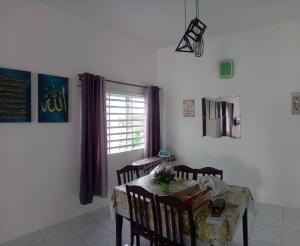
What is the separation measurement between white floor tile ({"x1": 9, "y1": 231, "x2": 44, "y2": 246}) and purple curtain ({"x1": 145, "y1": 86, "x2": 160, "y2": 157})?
2037 mm

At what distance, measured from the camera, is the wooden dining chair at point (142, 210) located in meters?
1.77

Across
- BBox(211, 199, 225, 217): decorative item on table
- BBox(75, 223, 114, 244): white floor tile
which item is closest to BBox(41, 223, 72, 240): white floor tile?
BBox(75, 223, 114, 244): white floor tile

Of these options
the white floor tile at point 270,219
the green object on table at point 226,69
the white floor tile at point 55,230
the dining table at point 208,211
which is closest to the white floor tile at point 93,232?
the white floor tile at point 55,230

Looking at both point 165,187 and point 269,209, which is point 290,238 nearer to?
point 269,209

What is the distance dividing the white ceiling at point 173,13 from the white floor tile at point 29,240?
272 centimetres

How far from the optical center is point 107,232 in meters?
2.72

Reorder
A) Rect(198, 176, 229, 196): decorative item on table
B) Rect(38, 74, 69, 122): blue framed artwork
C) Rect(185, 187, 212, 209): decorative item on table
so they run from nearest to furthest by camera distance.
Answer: Rect(185, 187, 212, 209): decorative item on table
Rect(198, 176, 229, 196): decorative item on table
Rect(38, 74, 69, 122): blue framed artwork

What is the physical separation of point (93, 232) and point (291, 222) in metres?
2.48

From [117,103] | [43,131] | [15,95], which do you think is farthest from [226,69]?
[15,95]

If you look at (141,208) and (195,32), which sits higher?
(195,32)

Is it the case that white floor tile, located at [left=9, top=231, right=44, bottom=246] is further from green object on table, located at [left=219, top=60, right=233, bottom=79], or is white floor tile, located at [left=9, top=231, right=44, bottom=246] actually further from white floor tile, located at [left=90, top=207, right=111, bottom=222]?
green object on table, located at [left=219, top=60, right=233, bottom=79]

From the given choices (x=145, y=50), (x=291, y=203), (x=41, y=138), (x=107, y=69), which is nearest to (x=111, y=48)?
(x=107, y=69)

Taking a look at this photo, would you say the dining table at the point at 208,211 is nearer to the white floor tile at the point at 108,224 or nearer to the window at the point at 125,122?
the white floor tile at the point at 108,224

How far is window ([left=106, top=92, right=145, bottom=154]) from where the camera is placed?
350 cm
